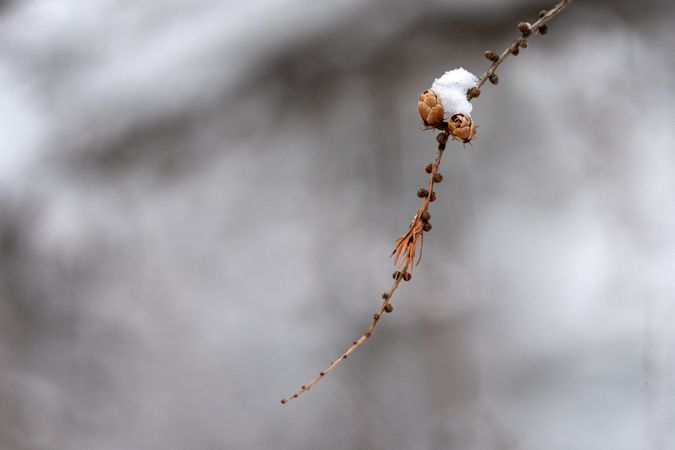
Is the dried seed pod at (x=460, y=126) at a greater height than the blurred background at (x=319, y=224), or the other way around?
the blurred background at (x=319, y=224)

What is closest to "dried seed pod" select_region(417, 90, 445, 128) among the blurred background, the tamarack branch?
the tamarack branch

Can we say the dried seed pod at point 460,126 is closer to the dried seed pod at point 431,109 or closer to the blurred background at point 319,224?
the dried seed pod at point 431,109

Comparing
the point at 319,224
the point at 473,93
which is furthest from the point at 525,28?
the point at 319,224

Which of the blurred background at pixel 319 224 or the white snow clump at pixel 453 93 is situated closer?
the white snow clump at pixel 453 93

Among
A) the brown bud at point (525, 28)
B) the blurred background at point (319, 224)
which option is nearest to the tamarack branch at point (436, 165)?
the brown bud at point (525, 28)

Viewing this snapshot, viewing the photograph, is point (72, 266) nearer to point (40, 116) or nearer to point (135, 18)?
point (40, 116)
